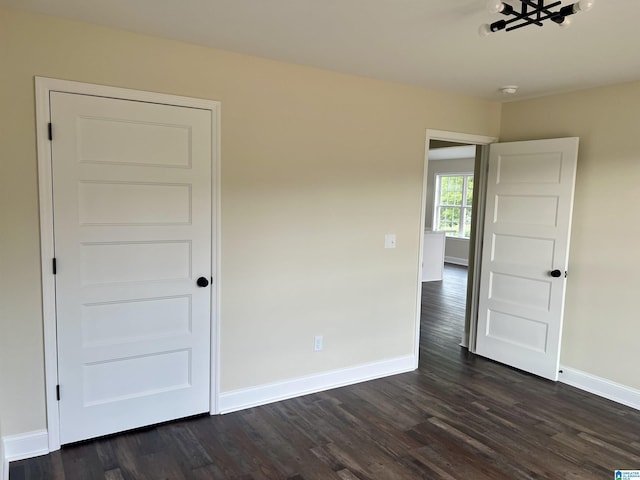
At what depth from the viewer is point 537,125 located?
3922 millimetres

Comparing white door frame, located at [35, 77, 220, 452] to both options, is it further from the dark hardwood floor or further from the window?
the window

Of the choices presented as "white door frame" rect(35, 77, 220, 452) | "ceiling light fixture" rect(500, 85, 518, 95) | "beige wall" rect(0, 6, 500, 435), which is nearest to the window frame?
"beige wall" rect(0, 6, 500, 435)

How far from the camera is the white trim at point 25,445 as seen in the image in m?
2.46

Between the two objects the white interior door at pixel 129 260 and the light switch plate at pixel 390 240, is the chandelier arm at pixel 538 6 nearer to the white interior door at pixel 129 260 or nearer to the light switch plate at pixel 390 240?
the white interior door at pixel 129 260

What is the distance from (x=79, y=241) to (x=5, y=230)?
1.16 ft

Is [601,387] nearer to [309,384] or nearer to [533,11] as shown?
[309,384]

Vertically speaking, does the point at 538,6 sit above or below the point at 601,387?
above

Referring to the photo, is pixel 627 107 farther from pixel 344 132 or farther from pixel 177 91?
pixel 177 91

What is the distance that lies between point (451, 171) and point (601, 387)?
717 centimetres

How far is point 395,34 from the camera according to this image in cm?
249

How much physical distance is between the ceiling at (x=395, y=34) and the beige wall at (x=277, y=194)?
0.17 metres

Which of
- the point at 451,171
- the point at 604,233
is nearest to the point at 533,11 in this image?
the point at 604,233

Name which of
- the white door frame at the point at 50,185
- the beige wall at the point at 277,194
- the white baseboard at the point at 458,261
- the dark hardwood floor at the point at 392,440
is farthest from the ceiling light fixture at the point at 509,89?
the white baseboard at the point at 458,261

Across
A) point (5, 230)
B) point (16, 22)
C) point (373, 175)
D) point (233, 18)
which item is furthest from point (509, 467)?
point (16, 22)
